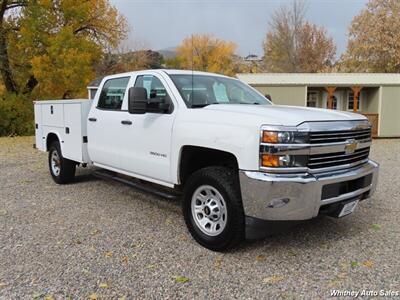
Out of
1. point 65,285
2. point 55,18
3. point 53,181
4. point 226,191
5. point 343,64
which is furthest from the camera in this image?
point 343,64

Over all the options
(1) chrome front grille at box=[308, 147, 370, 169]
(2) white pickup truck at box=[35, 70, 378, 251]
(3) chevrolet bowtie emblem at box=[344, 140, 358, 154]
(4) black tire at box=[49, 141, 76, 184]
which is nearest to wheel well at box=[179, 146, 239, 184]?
(2) white pickup truck at box=[35, 70, 378, 251]

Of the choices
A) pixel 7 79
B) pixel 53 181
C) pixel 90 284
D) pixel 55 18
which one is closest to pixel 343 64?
pixel 55 18

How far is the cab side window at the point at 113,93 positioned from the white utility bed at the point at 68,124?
1.59 ft

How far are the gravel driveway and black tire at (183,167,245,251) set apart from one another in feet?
0.46

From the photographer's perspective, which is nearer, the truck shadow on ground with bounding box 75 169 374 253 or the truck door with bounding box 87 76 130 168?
the truck shadow on ground with bounding box 75 169 374 253

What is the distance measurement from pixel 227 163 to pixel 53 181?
16.1ft

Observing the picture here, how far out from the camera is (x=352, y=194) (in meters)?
3.89

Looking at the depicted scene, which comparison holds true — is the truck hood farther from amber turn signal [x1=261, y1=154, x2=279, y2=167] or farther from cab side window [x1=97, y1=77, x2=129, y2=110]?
cab side window [x1=97, y1=77, x2=129, y2=110]

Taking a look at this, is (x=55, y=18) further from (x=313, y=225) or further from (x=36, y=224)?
(x=313, y=225)

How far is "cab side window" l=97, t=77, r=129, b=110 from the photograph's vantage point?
557 cm

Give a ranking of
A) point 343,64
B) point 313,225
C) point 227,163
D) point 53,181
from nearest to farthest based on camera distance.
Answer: point 227,163, point 313,225, point 53,181, point 343,64

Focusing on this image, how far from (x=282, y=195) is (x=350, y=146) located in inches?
41.2

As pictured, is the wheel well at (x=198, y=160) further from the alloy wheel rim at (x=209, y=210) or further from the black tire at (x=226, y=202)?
the alloy wheel rim at (x=209, y=210)
